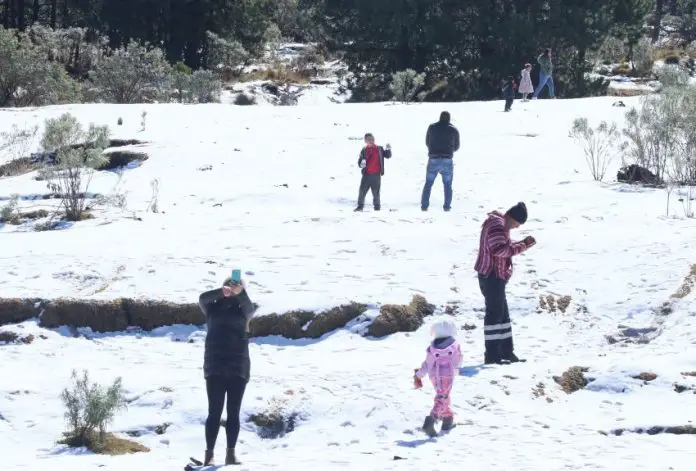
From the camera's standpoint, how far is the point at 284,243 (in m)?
15.2

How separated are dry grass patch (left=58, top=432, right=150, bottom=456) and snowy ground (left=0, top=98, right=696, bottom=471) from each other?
12cm

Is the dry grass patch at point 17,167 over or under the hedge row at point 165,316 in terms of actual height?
over

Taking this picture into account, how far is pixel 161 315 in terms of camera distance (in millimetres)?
12914

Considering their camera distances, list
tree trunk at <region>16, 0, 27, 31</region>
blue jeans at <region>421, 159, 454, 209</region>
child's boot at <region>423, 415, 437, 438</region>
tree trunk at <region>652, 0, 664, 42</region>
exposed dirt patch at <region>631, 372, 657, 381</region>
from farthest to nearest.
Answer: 1. tree trunk at <region>652, 0, 664, 42</region>
2. tree trunk at <region>16, 0, 27, 31</region>
3. blue jeans at <region>421, 159, 454, 209</region>
4. exposed dirt patch at <region>631, 372, 657, 381</region>
5. child's boot at <region>423, 415, 437, 438</region>

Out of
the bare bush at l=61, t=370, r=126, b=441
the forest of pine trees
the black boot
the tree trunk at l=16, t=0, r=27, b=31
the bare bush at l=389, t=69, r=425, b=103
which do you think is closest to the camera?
the bare bush at l=61, t=370, r=126, b=441

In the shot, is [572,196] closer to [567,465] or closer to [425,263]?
[425,263]

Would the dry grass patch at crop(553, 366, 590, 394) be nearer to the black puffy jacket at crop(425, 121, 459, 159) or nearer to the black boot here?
the black boot

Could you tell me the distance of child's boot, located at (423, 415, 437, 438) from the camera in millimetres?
9547

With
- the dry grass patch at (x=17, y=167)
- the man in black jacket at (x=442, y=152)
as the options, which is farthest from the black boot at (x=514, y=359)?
the dry grass patch at (x=17, y=167)

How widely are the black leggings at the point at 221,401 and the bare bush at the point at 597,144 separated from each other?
12.0 meters

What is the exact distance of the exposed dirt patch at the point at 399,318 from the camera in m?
12.7

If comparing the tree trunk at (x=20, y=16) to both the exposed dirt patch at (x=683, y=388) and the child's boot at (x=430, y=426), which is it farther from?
the child's boot at (x=430, y=426)

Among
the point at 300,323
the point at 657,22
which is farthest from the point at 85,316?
the point at 657,22

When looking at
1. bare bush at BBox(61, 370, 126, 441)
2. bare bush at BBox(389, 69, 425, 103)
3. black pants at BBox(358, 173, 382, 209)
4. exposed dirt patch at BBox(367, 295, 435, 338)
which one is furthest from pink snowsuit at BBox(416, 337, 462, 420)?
bare bush at BBox(389, 69, 425, 103)
